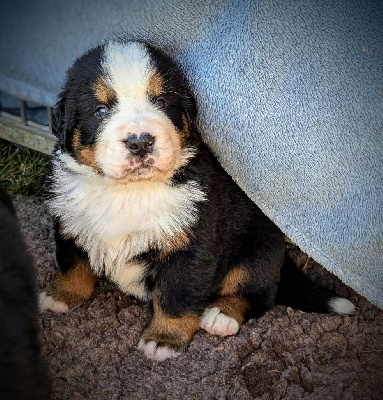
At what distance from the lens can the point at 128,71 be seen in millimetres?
2535

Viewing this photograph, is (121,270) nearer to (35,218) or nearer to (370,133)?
(35,218)

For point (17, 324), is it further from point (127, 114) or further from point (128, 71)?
point (128, 71)

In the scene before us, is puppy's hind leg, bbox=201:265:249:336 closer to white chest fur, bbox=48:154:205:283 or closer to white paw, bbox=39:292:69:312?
white chest fur, bbox=48:154:205:283

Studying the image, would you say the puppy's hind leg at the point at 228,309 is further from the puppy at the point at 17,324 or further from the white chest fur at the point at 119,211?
the puppy at the point at 17,324

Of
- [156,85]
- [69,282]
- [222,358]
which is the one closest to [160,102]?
[156,85]

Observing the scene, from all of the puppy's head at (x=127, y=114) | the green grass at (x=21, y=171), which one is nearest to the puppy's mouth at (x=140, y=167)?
the puppy's head at (x=127, y=114)

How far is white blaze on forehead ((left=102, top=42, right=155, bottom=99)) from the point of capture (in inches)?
99.6

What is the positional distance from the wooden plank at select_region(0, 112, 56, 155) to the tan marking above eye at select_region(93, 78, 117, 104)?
4.21ft

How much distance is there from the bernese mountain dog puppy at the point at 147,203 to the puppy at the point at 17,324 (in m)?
0.83

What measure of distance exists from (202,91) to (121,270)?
35.8 inches

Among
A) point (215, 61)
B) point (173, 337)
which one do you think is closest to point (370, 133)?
point (215, 61)

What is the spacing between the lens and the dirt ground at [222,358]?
2.60m

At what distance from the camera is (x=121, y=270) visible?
9.35ft

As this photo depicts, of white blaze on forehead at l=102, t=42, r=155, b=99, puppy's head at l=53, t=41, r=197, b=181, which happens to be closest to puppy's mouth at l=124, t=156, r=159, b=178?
puppy's head at l=53, t=41, r=197, b=181
